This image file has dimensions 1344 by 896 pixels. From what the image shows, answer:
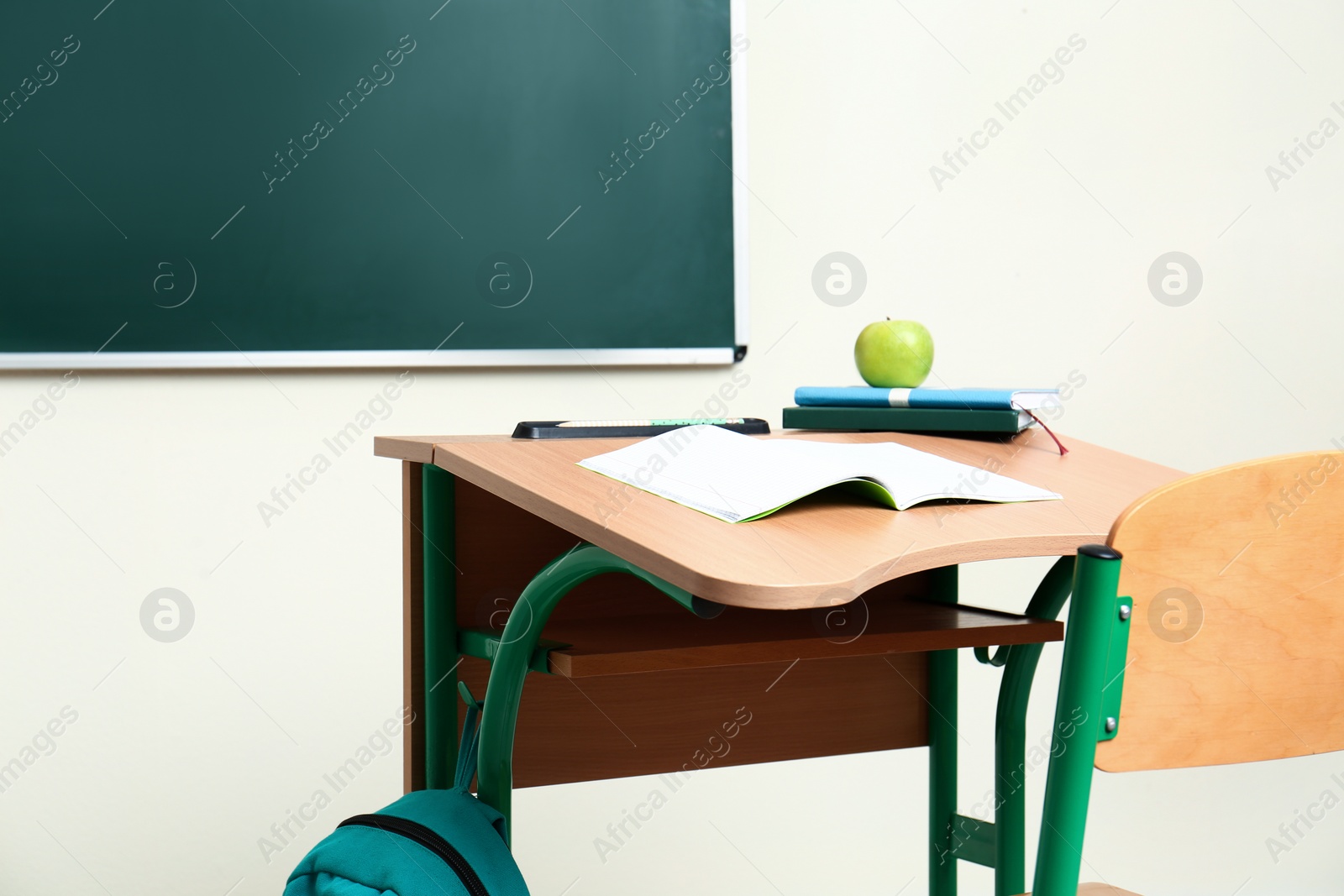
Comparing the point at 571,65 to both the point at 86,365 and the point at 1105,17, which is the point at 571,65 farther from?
the point at 1105,17

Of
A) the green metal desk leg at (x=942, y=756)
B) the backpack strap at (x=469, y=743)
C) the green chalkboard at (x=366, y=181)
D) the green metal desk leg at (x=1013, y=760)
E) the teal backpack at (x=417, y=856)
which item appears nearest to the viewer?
the teal backpack at (x=417, y=856)

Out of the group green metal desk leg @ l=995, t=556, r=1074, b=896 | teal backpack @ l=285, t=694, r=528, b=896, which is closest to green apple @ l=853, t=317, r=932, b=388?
green metal desk leg @ l=995, t=556, r=1074, b=896

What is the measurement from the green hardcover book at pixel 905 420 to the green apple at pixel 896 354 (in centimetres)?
11

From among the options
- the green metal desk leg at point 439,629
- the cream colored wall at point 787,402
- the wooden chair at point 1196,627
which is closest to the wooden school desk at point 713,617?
the green metal desk leg at point 439,629

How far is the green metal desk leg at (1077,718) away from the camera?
23.7 inches

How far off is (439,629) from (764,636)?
0.37 m

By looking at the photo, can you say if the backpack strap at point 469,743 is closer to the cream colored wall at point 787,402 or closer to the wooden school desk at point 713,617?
the wooden school desk at point 713,617

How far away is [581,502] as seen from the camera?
774mm

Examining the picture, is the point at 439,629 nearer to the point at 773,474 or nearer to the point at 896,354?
the point at 773,474

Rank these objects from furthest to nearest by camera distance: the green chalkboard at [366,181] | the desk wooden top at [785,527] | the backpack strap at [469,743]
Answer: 1. the green chalkboard at [366,181]
2. the backpack strap at [469,743]
3. the desk wooden top at [785,527]

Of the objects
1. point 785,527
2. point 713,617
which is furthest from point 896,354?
point 785,527

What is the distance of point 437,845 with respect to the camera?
3.09ft

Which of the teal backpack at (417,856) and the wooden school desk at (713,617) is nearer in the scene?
the wooden school desk at (713,617)

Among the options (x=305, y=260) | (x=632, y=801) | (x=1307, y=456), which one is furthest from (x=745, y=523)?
(x=632, y=801)
